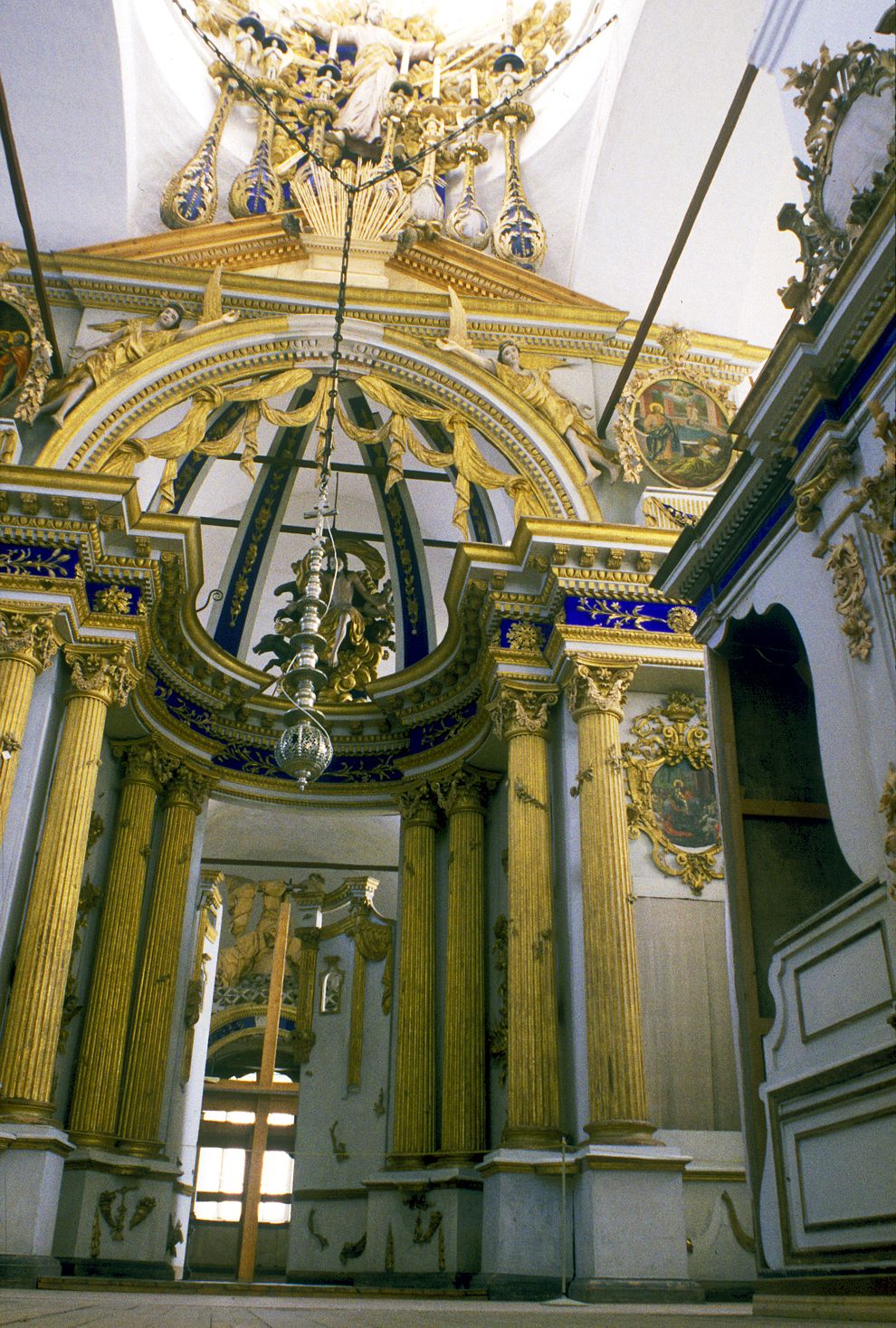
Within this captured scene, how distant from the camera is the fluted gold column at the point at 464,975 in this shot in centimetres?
1028

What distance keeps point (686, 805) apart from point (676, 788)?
16 cm

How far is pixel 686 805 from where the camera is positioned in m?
9.50

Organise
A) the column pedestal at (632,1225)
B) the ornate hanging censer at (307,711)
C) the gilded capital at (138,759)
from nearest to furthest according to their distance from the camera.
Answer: the ornate hanging censer at (307,711) → the column pedestal at (632,1225) → the gilded capital at (138,759)

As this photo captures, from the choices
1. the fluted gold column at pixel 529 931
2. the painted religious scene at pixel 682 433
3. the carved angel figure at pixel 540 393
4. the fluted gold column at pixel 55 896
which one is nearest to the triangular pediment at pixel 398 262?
the carved angel figure at pixel 540 393

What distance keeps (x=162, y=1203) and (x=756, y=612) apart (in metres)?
7.95

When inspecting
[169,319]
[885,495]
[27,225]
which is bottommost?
[885,495]

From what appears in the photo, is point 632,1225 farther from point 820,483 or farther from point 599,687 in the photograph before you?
point 820,483

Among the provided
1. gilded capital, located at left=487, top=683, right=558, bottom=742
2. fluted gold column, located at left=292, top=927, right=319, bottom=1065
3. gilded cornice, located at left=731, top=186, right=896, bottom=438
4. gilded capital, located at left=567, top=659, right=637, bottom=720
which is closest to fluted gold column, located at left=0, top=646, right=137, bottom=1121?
gilded capital, located at left=487, top=683, right=558, bottom=742

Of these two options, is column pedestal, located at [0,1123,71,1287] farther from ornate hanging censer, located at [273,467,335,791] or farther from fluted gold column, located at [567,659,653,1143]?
fluted gold column, located at [567,659,653,1143]

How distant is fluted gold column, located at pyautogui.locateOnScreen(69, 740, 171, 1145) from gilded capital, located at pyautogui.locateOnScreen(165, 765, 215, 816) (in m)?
0.23

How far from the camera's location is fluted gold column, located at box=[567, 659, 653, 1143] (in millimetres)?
8070

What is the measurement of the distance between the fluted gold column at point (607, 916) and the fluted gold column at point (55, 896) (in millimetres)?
3876

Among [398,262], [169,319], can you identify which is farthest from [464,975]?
[398,262]

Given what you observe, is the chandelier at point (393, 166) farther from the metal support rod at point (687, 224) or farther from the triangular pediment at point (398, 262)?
the metal support rod at point (687, 224)
